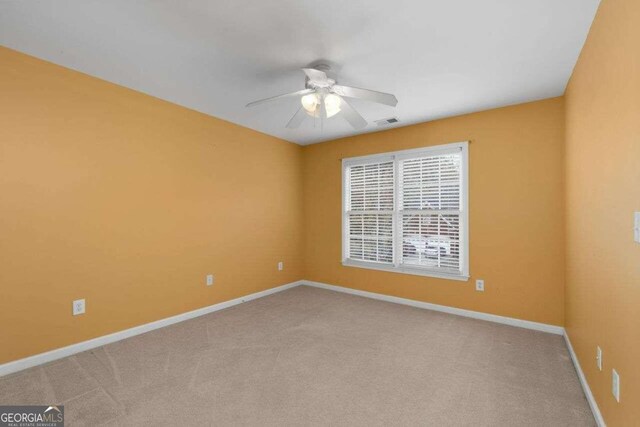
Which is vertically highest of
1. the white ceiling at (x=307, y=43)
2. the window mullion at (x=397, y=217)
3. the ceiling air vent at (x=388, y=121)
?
the white ceiling at (x=307, y=43)

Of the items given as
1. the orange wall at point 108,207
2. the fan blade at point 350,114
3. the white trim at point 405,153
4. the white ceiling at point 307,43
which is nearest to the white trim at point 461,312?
the orange wall at point 108,207

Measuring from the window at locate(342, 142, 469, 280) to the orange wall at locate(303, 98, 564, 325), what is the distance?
0.41ft

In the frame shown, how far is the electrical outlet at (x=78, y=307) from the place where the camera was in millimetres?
2553

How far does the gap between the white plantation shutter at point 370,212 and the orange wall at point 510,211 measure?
411mm

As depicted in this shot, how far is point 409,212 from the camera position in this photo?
3996 millimetres

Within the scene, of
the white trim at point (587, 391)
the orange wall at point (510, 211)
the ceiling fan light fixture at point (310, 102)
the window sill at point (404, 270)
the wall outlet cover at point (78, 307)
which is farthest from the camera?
the window sill at point (404, 270)

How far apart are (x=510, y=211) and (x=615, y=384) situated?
2149 mm

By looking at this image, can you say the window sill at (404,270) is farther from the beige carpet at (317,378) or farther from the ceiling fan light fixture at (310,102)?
the ceiling fan light fixture at (310,102)

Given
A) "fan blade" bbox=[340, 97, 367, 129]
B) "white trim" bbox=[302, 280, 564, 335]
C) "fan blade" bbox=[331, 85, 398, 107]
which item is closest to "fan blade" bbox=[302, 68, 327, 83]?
"fan blade" bbox=[331, 85, 398, 107]

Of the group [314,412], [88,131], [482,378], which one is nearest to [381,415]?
[314,412]

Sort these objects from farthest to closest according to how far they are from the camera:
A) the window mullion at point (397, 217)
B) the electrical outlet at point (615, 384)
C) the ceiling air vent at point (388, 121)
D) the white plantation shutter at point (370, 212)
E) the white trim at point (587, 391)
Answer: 1. the white plantation shutter at point (370, 212)
2. the window mullion at point (397, 217)
3. the ceiling air vent at point (388, 121)
4. the white trim at point (587, 391)
5. the electrical outlet at point (615, 384)

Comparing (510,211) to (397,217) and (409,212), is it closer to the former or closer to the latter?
(409,212)

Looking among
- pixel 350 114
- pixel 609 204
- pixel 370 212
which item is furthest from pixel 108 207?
pixel 609 204

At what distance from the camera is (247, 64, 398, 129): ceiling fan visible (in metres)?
2.24
